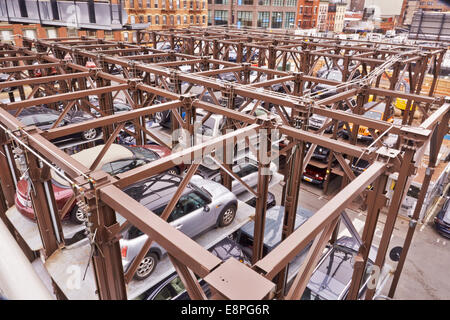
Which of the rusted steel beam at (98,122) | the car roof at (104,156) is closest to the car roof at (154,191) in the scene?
the rusted steel beam at (98,122)

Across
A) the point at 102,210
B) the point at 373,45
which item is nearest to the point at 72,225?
the point at 102,210

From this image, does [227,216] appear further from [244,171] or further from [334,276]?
[244,171]

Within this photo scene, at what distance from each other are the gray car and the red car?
1.01 m

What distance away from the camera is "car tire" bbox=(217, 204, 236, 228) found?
6852 millimetres

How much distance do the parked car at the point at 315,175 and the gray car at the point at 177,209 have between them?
26.1 feet

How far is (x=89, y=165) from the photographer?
7508 mm

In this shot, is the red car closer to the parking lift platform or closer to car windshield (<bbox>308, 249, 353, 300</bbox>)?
the parking lift platform

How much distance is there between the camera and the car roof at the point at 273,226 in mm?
8727

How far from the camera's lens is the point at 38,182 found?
503 cm

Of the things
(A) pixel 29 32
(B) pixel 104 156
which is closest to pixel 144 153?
(B) pixel 104 156

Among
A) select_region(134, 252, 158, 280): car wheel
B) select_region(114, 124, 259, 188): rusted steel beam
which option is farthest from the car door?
select_region(114, 124, 259, 188): rusted steel beam

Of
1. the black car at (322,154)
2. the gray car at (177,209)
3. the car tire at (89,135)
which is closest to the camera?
the gray car at (177,209)

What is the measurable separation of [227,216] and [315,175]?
8283mm

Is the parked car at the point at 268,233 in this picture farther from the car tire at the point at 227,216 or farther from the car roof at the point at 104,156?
the car roof at the point at 104,156
